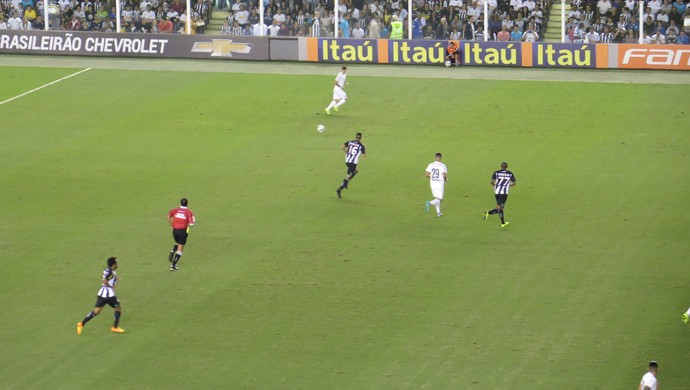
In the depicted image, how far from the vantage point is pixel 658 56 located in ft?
166

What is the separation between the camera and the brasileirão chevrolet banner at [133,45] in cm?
5450

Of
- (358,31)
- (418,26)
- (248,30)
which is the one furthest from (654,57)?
Result: (248,30)

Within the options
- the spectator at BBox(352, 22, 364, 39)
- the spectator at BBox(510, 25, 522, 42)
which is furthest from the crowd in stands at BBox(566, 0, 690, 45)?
the spectator at BBox(352, 22, 364, 39)

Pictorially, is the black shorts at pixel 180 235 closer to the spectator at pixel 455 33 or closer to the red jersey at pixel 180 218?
the red jersey at pixel 180 218

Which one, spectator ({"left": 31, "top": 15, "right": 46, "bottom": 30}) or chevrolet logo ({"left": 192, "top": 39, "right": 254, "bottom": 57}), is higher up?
spectator ({"left": 31, "top": 15, "right": 46, "bottom": 30})

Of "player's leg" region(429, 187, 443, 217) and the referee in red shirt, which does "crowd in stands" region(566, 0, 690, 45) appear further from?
the referee in red shirt

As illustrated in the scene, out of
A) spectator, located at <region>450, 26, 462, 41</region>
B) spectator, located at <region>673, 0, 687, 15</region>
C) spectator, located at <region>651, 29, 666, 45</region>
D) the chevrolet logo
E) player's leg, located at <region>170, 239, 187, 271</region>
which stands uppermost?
spectator, located at <region>673, 0, 687, 15</region>

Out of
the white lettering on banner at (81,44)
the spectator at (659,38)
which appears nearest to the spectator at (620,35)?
the spectator at (659,38)

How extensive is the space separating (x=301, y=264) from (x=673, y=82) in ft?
80.0

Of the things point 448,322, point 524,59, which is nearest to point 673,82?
point 524,59

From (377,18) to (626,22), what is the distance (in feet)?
34.8

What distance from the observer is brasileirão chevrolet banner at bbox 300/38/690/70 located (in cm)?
5072

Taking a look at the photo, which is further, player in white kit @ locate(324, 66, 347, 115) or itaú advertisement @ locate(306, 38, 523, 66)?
itaú advertisement @ locate(306, 38, 523, 66)

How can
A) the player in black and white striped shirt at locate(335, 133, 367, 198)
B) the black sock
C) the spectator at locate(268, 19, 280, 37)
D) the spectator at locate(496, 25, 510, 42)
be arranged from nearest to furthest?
1. the black sock
2. the player in black and white striped shirt at locate(335, 133, 367, 198)
3. the spectator at locate(496, 25, 510, 42)
4. the spectator at locate(268, 19, 280, 37)
